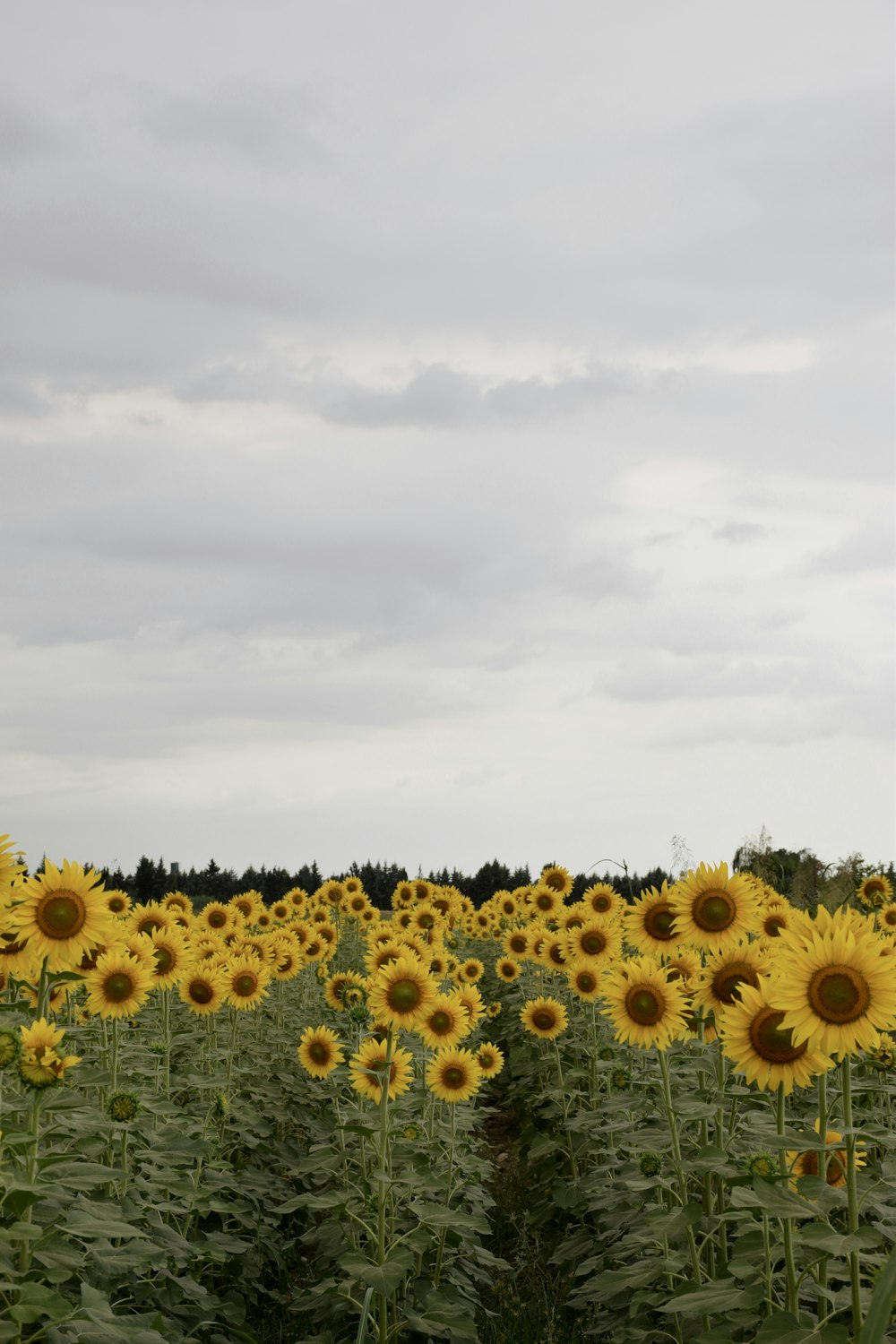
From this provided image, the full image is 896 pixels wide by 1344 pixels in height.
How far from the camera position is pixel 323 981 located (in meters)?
13.1

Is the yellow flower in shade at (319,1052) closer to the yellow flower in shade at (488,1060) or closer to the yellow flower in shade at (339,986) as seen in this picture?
the yellow flower in shade at (339,986)

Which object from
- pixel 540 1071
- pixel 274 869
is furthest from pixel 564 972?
pixel 274 869

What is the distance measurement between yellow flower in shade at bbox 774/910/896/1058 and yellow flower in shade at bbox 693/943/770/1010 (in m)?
1.18

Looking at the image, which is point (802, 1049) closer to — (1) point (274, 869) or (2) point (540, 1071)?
(2) point (540, 1071)

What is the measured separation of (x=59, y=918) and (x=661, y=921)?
11.1 feet

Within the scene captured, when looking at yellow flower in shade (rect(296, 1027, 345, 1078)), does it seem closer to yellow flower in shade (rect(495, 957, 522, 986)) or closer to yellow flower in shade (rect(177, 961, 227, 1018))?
yellow flower in shade (rect(177, 961, 227, 1018))

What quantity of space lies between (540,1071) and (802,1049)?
282 inches

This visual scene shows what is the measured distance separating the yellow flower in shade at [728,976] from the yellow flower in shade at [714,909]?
466 millimetres

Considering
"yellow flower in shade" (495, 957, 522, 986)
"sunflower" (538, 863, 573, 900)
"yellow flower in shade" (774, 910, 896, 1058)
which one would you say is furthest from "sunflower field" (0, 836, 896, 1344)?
"sunflower" (538, 863, 573, 900)

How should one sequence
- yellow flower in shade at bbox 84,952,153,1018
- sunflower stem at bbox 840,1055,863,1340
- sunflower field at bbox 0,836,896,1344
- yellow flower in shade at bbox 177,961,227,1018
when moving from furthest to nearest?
yellow flower in shade at bbox 177,961,227,1018 → yellow flower in shade at bbox 84,952,153,1018 → sunflower field at bbox 0,836,896,1344 → sunflower stem at bbox 840,1055,863,1340

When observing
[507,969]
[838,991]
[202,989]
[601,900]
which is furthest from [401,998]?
[507,969]

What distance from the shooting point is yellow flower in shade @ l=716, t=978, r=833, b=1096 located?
15.5 feet

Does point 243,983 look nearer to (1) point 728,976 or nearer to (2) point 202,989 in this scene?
(2) point 202,989

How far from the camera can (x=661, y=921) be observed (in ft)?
22.6
